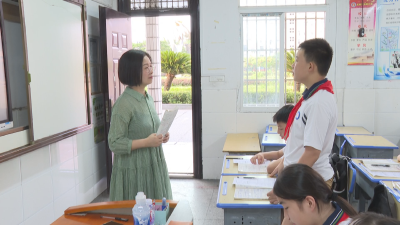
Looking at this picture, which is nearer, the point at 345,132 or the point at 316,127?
the point at 316,127

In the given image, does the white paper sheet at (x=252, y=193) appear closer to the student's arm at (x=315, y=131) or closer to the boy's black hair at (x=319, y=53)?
the student's arm at (x=315, y=131)

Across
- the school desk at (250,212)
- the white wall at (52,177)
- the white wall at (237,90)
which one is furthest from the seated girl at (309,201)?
the white wall at (237,90)

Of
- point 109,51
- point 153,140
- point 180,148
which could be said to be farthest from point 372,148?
point 180,148

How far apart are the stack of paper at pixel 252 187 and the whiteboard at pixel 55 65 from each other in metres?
1.61

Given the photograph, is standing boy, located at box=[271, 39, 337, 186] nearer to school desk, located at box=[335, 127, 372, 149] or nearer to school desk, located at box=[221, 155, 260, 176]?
school desk, located at box=[221, 155, 260, 176]

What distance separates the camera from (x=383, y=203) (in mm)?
1982

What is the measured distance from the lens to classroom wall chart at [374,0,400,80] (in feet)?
13.8

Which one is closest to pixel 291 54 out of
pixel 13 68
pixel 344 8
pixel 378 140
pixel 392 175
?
pixel 344 8

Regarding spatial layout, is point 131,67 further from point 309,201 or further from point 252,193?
point 309,201

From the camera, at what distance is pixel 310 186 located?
145 centimetres

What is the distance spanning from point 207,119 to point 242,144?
2.76 ft

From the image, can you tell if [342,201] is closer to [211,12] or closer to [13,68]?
[13,68]

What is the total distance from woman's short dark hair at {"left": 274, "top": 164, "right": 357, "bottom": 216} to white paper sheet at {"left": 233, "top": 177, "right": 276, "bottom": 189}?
75 cm

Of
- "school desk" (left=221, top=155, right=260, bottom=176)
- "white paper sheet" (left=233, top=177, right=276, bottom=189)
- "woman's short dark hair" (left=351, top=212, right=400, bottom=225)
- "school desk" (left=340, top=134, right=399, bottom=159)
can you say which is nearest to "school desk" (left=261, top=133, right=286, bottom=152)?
"school desk" (left=340, top=134, right=399, bottom=159)
